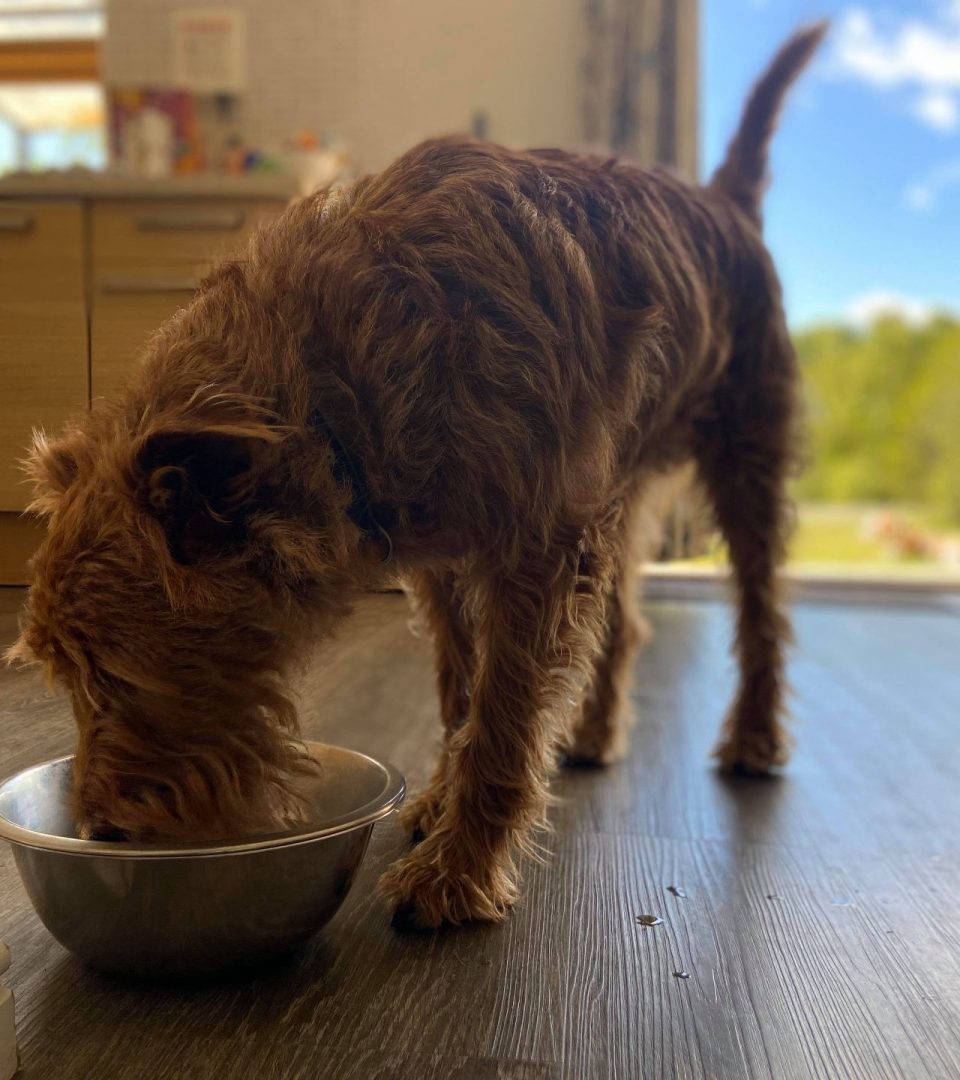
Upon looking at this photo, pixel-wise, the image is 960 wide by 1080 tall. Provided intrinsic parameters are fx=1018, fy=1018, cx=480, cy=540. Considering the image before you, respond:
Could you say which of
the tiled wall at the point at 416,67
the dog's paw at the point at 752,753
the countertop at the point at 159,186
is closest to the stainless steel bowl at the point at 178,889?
the dog's paw at the point at 752,753

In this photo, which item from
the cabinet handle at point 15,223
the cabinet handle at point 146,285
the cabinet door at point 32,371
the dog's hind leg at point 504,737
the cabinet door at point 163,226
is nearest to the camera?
the cabinet door at point 32,371

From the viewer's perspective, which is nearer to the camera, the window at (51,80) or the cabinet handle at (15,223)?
the cabinet handle at (15,223)

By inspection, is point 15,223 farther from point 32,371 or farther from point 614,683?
point 614,683

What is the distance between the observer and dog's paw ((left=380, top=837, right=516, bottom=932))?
135cm

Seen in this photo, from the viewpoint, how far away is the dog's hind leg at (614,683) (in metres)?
2.21

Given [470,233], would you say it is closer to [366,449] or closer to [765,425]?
[366,449]

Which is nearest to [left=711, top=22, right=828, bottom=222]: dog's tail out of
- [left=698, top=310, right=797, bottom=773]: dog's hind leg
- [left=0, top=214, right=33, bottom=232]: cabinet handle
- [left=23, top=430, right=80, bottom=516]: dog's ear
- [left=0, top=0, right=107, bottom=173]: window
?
[left=698, top=310, right=797, bottom=773]: dog's hind leg

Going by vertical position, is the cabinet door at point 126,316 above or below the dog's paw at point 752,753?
above

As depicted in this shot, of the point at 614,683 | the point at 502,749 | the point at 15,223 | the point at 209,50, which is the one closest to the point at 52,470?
the point at 502,749

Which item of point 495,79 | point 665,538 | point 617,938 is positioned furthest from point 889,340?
point 617,938

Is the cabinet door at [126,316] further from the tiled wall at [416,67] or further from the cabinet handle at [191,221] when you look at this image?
the tiled wall at [416,67]

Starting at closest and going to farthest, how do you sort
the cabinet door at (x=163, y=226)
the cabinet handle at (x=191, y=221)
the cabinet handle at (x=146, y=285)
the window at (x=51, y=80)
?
the cabinet handle at (x=146, y=285)
the cabinet door at (x=163, y=226)
the cabinet handle at (x=191, y=221)
the window at (x=51, y=80)

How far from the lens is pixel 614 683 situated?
7.52 ft

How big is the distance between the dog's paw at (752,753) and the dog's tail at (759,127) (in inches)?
45.8
